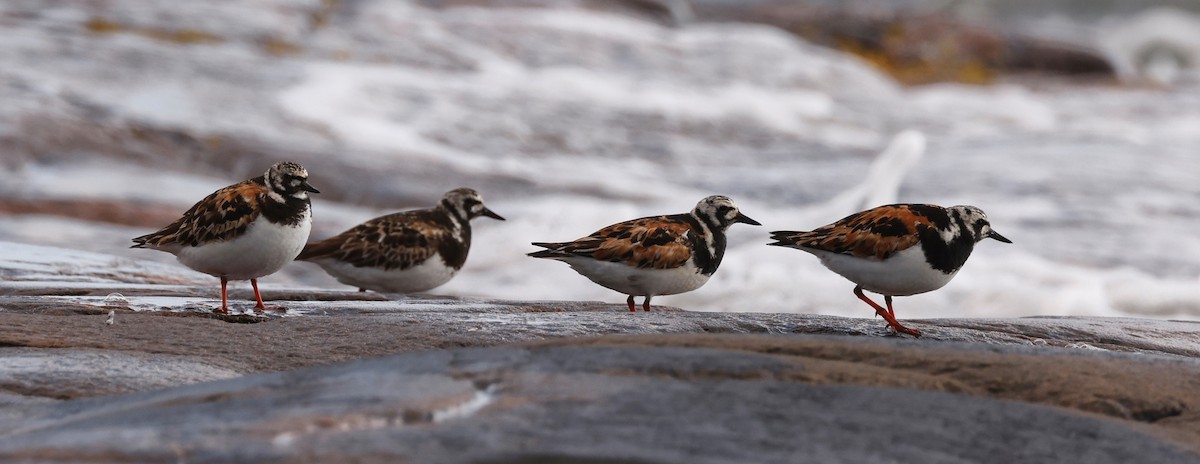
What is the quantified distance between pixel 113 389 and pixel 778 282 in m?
10.2

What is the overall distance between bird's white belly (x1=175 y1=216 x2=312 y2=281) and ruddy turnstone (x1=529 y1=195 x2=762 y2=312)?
4.59 ft

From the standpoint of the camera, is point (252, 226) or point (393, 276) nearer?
point (252, 226)

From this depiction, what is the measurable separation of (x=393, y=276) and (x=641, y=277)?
6.54 feet

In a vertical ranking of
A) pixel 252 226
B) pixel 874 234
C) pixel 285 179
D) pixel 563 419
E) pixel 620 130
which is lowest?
pixel 563 419

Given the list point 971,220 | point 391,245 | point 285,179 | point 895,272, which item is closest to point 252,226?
point 285,179

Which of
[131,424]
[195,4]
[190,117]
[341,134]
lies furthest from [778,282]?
[195,4]

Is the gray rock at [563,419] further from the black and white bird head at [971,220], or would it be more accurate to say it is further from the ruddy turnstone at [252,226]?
the black and white bird head at [971,220]

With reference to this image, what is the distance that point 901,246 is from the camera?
23.7ft

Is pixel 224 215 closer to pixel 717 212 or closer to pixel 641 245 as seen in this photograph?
pixel 641 245

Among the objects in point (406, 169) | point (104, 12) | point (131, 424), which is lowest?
point (131, 424)

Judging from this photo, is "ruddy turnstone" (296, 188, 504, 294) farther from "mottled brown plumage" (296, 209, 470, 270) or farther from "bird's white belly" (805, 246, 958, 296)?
"bird's white belly" (805, 246, 958, 296)

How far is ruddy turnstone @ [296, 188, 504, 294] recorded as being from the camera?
891cm

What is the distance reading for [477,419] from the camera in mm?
4273

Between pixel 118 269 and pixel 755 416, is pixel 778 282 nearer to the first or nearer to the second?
pixel 118 269
